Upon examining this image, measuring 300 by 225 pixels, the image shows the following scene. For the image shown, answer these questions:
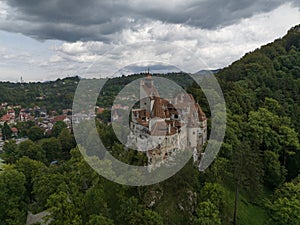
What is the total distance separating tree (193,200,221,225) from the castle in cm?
594

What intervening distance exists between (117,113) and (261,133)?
1996 centimetres

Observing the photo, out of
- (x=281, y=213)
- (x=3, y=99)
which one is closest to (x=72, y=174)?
(x=281, y=213)

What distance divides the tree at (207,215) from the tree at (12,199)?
1310cm

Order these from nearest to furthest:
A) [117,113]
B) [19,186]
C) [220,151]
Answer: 1. [19,186]
2. [220,151]
3. [117,113]

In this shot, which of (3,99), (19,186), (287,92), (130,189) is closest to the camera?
(130,189)

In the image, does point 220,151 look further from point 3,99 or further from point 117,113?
point 3,99

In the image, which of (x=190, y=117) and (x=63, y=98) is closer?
(x=190, y=117)

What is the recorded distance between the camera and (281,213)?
16812mm

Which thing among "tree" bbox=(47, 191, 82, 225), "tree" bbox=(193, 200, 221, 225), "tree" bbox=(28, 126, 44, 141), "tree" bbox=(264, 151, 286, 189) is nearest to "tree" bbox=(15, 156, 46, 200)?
"tree" bbox=(47, 191, 82, 225)

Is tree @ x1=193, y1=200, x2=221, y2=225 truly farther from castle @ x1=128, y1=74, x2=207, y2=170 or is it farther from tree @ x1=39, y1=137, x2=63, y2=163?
tree @ x1=39, y1=137, x2=63, y2=163

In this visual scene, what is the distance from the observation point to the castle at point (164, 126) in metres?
22.2

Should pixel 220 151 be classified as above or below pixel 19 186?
above

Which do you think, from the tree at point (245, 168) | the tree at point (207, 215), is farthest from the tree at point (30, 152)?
the tree at point (245, 168)

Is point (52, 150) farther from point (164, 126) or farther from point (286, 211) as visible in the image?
point (286, 211)
